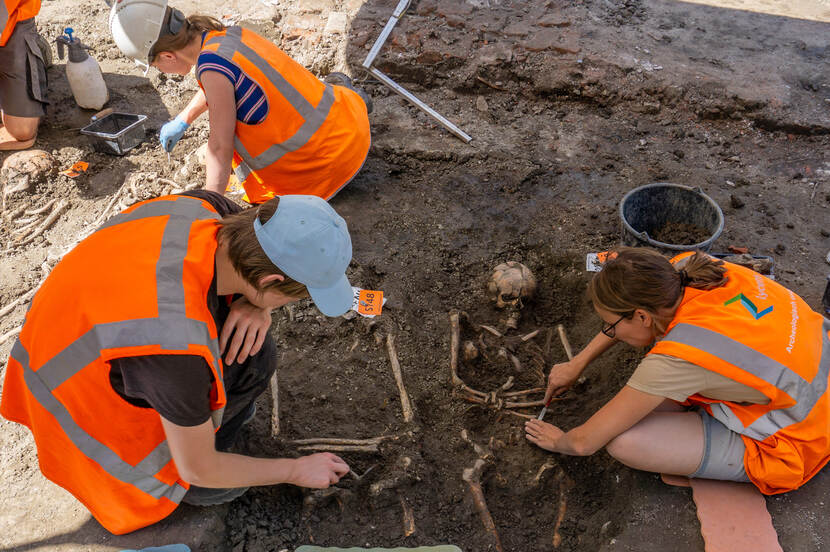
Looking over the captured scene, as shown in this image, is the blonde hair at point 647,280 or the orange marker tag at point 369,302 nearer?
the blonde hair at point 647,280

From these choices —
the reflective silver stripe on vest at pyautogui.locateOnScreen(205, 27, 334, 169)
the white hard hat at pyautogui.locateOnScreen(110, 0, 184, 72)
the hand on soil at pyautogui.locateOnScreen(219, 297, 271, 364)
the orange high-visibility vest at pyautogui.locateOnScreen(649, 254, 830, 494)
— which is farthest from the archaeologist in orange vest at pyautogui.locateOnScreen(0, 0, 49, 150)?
the orange high-visibility vest at pyautogui.locateOnScreen(649, 254, 830, 494)

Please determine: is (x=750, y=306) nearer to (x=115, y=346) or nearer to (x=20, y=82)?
(x=115, y=346)

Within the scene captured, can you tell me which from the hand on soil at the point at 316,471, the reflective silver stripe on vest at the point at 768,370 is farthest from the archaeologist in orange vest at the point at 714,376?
the hand on soil at the point at 316,471

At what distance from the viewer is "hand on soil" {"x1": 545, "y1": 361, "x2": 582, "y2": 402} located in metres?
3.26

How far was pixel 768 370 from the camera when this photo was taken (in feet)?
8.25

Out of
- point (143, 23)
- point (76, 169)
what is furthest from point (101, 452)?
point (76, 169)

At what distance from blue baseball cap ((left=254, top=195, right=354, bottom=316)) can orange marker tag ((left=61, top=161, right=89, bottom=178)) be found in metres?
4.06

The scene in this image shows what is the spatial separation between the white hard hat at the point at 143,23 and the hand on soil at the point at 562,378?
9.65 feet

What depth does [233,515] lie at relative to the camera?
2822 mm

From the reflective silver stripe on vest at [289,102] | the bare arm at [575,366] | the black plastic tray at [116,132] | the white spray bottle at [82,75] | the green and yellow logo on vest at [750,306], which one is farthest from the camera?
the white spray bottle at [82,75]

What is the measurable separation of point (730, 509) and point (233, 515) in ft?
7.15

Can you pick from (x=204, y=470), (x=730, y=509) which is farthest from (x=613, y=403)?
(x=204, y=470)

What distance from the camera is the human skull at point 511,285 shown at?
3.91 metres

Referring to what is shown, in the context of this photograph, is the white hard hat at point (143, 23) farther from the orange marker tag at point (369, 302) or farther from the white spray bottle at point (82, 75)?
the white spray bottle at point (82, 75)
